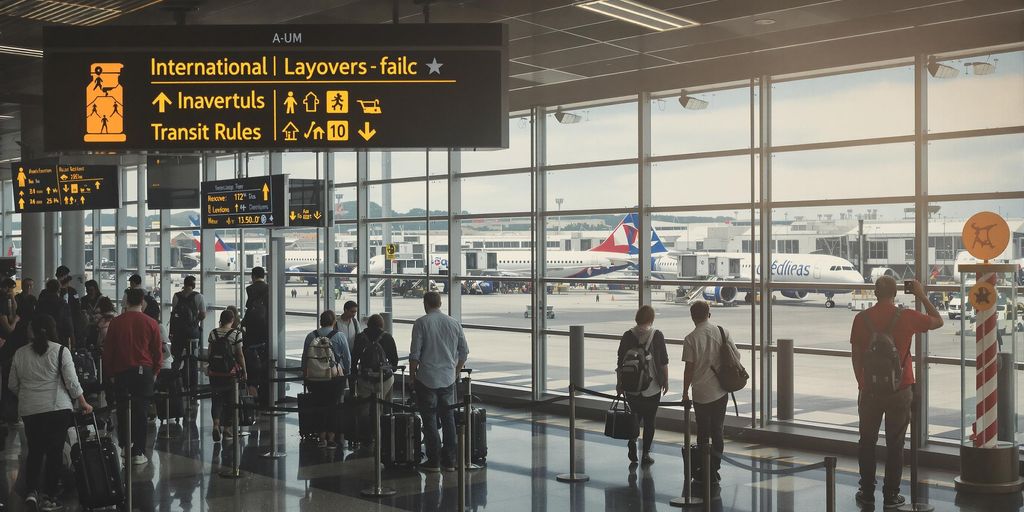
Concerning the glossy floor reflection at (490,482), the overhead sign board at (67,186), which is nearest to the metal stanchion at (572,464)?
the glossy floor reflection at (490,482)

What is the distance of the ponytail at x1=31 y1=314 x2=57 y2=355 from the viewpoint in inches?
304

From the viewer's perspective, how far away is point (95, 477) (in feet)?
26.2

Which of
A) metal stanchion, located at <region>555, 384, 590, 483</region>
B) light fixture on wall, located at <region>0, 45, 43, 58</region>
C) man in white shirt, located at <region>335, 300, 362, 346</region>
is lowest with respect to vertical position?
metal stanchion, located at <region>555, 384, 590, 483</region>

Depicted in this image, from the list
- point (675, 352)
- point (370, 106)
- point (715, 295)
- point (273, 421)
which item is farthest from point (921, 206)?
point (715, 295)

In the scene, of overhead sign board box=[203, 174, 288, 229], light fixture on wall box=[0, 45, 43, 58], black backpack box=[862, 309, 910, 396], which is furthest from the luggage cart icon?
overhead sign board box=[203, 174, 288, 229]

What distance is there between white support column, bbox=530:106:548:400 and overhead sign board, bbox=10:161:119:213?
22.5 ft

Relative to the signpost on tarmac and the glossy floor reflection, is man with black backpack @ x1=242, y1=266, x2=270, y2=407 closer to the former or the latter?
the glossy floor reflection

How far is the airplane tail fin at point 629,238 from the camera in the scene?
13955 millimetres

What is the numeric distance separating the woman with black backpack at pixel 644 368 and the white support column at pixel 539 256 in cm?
472

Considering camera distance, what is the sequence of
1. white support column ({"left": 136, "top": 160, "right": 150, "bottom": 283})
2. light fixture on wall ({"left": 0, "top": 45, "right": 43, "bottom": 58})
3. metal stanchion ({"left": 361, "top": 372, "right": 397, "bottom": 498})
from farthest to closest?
white support column ({"left": 136, "top": 160, "right": 150, "bottom": 283}), light fixture on wall ({"left": 0, "top": 45, "right": 43, "bottom": 58}), metal stanchion ({"left": 361, "top": 372, "right": 397, "bottom": 498})

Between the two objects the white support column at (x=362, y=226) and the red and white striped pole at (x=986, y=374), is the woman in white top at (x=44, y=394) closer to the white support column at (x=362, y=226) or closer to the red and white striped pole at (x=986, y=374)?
the red and white striped pole at (x=986, y=374)

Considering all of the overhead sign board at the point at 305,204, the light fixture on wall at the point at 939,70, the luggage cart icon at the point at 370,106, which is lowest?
the overhead sign board at the point at 305,204

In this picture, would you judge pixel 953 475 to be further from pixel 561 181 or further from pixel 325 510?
pixel 561 181

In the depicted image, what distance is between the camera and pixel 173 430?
1211 cm
